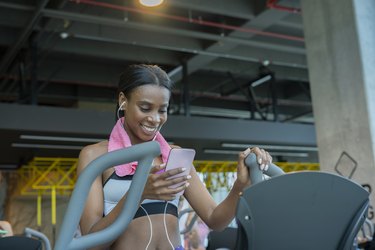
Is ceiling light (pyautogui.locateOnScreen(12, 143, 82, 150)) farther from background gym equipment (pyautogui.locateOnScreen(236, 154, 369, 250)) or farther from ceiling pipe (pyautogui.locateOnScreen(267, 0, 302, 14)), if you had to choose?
background gym equipment (pyautogui.locateOnScreen(236, 154, 369, 250))

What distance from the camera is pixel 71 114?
840cm

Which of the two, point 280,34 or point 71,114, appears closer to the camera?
point 71,114

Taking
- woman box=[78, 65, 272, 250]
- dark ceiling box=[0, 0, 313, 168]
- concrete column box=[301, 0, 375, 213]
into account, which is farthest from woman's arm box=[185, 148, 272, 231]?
dark ceiling box=[0, 0, 313, 168]

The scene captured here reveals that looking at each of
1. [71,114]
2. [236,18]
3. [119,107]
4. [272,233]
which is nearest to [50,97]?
[71,114]

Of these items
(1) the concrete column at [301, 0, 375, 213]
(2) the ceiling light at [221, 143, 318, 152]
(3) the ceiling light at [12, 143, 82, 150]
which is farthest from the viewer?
(2) the ceiling light at [221, 143, 318, 152]

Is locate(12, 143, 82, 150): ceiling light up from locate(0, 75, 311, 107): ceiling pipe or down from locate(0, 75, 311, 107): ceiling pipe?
down

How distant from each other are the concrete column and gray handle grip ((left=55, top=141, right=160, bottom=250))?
4003mm

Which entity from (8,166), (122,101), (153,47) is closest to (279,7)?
(153,47)

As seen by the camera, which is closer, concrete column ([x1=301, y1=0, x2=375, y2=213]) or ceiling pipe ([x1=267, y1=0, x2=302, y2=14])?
concrete column ([x1=301, y1=0, x2=375, y2=213])

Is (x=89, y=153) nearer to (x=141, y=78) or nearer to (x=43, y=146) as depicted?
(x=141, y=78)

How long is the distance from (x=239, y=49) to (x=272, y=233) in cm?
873

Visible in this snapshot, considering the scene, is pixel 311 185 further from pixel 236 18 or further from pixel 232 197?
pixel 236 18

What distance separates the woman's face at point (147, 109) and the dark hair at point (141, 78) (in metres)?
0.02

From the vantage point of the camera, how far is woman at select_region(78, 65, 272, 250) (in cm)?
154
